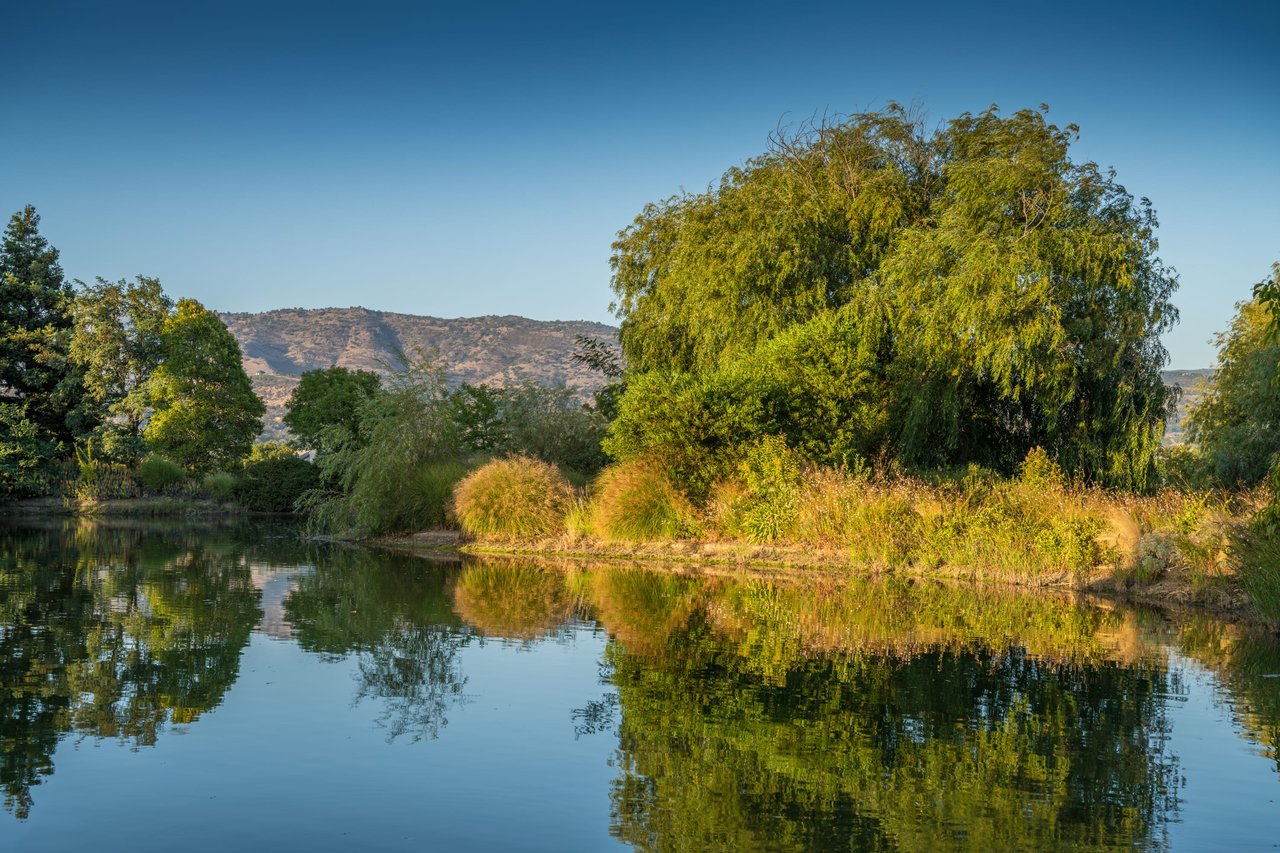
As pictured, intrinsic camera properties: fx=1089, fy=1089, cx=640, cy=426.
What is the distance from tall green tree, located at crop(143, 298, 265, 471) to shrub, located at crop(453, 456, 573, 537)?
83.0 ft

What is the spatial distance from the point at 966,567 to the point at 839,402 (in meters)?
6.76

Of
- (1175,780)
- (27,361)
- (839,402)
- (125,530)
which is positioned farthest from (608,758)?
(27,361)

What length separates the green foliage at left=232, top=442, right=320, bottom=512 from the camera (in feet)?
147

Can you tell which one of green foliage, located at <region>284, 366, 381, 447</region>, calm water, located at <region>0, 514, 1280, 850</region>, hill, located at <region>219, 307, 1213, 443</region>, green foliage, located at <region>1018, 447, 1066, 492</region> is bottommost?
calm water, located at <region>0, 514, 1280, 850</region>

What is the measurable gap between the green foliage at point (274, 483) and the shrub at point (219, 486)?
217 millimetres

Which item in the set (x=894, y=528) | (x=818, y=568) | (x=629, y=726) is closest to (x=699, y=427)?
(x=818, y=568)

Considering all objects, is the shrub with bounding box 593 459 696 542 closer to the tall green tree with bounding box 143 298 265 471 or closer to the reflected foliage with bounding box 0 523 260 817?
the reflected foliage with bounding box 0 523 260 817

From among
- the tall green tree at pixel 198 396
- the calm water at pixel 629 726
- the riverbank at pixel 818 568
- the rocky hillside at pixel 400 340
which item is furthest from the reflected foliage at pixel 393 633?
the rocky hillside at pixel 400 340

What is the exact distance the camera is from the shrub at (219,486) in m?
46.9

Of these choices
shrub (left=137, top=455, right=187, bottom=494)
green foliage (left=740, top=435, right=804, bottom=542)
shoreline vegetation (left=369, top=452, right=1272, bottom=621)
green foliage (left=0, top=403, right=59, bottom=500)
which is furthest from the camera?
shrub (left=137, top=455, right=187, bottom=494)

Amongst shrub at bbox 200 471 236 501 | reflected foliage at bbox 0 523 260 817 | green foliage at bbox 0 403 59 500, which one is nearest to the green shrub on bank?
green foliage at bbox 0 403 59 500

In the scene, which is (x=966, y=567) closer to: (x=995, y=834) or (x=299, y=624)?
(x=299, y=624)

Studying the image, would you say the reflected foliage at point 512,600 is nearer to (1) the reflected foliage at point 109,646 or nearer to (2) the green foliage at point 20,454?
(1) the reflected foliage at point 109,646

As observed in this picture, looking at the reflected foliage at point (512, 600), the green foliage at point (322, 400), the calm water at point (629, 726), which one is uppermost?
the green foliage at point (322, 400)
